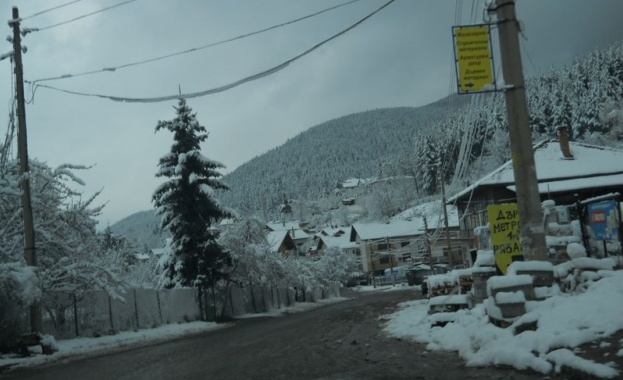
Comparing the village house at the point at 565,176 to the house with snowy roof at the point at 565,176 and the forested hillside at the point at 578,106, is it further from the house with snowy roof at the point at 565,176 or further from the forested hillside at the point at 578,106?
the forested hillside at the point at 578,106

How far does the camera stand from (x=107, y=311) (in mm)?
24703

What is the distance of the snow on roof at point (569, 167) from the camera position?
4038 centimetres

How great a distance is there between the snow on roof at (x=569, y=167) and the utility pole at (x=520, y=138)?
93.0 ft

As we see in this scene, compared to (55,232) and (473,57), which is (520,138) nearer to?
(473,57)

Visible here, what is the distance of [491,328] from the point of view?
9805 mm

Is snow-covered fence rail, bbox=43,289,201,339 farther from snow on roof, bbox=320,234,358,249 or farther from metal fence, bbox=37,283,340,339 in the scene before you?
snow on roof, bbox=320,234,358,249

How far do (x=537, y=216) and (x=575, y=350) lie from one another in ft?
12.5

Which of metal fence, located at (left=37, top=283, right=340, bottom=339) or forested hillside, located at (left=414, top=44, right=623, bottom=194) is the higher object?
forested hillside, located at (left=414, top=44, right=623, bottom=194)

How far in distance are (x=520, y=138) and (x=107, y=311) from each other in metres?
19.5

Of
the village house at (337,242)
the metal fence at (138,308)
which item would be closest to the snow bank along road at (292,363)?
the metal fence at (138,308)

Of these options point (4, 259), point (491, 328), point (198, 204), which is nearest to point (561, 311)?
point (491, 328)

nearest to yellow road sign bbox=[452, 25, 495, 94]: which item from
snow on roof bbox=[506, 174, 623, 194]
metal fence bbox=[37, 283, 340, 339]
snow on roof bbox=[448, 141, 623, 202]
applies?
metal fence bbox=[37, 283, 340, 339]

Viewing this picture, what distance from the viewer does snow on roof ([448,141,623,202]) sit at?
40.4m

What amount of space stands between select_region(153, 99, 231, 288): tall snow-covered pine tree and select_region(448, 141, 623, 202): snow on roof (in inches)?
688
